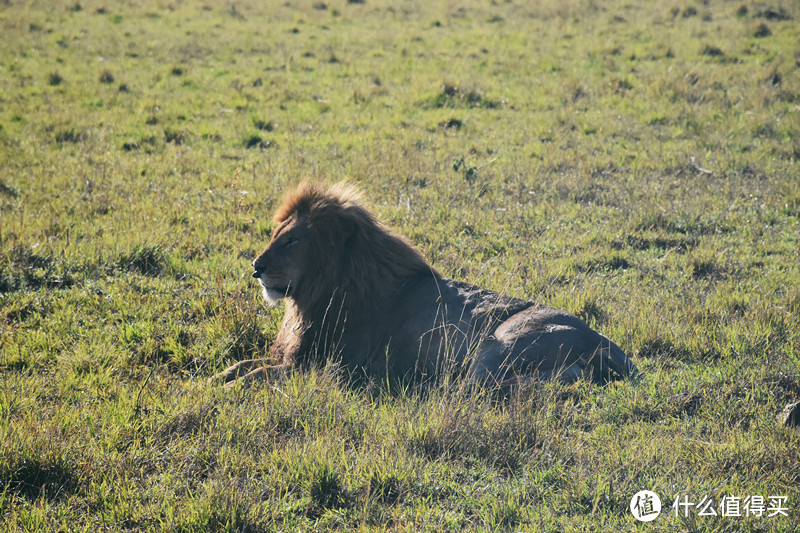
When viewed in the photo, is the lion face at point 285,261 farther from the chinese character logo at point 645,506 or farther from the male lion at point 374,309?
the chinese character logo at point 645,506

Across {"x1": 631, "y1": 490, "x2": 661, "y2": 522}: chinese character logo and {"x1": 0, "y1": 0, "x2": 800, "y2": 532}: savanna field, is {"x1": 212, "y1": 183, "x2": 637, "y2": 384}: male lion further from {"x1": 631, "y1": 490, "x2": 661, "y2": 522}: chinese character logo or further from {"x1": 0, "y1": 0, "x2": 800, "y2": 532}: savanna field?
{"x1": 631, "y1": 490, "x2": 661, "y2": 522}: chinese character logo

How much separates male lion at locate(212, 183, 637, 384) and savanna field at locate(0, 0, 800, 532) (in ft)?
0.90

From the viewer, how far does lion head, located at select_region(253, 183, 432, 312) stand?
208 inches

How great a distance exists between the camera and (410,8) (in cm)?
2488

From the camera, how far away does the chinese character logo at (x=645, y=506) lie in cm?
350

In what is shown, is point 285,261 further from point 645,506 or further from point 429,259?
point 645,506

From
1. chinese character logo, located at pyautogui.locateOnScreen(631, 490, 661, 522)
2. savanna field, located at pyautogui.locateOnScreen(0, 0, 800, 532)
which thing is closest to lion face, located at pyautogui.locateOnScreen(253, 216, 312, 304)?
savanna field, located at pyautogui.locateOnScreen(0, 0, 800, 532)

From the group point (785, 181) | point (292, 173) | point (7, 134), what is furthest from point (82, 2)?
point (785, 181)

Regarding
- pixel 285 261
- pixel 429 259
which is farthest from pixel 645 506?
pixel 429 259

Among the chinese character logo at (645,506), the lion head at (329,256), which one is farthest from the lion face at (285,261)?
the chinese character logo at (645,506)

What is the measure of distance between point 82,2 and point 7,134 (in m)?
15.7

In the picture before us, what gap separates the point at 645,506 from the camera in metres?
3.57

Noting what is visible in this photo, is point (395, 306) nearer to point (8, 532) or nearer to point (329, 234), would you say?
point (329, 234)

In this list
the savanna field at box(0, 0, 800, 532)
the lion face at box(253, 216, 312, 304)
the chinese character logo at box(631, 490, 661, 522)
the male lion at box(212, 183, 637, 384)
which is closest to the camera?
the chinese character logo at box(631, 490, 661, 522)
